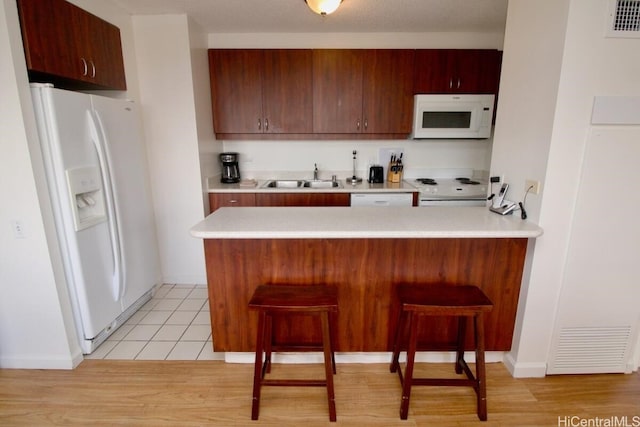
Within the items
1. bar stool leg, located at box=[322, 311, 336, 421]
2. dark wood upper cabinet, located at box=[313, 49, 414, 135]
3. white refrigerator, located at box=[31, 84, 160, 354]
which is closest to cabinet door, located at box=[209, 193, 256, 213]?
white refrigerator, located at box=[31, 84, 160, 354]

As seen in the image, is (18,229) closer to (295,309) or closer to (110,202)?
(110,202)

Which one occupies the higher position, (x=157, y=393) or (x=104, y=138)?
(x=104, y=138)

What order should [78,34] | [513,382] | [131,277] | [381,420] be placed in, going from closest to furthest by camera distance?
[381,420] < [513,382] < [78,34] < [131,277]

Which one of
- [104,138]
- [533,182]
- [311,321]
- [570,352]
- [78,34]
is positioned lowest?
[570,352]

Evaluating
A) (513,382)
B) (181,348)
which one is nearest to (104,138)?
(181,348)

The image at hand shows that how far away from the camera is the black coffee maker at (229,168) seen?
11.0 ft

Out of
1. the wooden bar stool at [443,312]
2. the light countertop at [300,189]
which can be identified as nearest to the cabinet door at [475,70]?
the light countertop at [300,189]

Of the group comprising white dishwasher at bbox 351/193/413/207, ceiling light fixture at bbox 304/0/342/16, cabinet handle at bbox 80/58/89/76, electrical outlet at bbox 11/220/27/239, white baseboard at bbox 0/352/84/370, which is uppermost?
ceiling light fixture at bbox 304/0/342/16

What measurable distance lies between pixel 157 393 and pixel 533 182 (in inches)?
96.1

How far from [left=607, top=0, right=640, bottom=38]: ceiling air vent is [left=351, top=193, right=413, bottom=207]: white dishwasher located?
1.86 meters

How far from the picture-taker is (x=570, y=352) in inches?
72.1

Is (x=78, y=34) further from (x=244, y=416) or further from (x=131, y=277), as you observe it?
(x=244, y=416)

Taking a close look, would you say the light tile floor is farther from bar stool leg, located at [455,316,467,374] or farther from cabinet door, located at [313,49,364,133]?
cabinet door, located at [313,49,364,133]

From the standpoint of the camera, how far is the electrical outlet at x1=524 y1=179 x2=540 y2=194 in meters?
1.68
